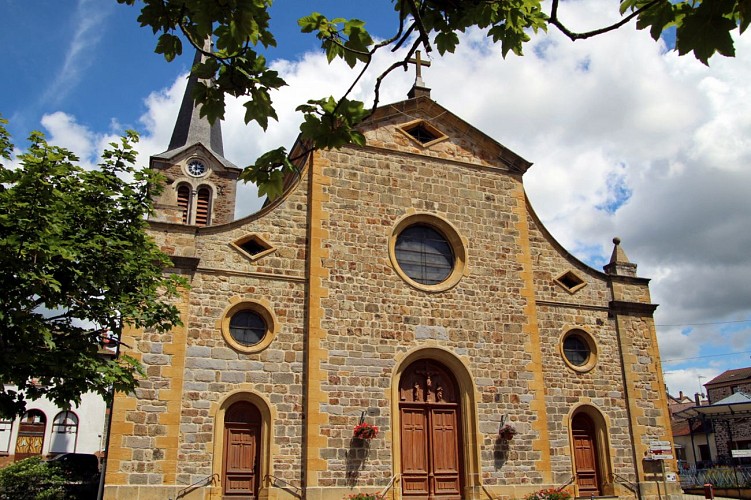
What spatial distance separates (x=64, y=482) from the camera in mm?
15633

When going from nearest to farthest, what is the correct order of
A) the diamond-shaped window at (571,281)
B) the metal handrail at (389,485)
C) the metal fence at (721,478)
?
the metal handrail at (389,485) → the diamond-shaped window at (571,281) → the metal fence at (721,478)

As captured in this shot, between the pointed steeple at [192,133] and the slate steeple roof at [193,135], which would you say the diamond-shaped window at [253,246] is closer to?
the slate steeple roof at [193,135]

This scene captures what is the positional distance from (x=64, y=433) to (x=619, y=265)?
102 feet

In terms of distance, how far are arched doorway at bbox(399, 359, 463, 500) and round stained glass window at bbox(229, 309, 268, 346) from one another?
12.6 feet

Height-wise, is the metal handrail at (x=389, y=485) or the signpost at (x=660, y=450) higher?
the signpost at (x=660, y=450)

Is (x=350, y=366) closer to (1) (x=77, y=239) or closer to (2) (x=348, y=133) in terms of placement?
(1) (x=77, y=239)

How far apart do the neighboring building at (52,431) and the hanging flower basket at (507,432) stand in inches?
1030

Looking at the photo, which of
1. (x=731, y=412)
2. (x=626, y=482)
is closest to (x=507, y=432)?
(x=626, y=482)

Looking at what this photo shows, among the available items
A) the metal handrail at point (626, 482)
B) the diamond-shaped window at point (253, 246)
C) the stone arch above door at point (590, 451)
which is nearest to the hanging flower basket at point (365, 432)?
the diamond-shaped window at point (253, 246)

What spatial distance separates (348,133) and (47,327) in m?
7.77

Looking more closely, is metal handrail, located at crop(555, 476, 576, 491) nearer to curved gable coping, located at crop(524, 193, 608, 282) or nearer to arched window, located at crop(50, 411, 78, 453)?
curved gable coping, located at crop(524, 193, 608, 282)

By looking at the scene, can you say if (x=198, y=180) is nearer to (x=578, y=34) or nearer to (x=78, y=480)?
(x=78, y=480)

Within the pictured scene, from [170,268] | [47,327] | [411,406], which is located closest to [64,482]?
[170,268]

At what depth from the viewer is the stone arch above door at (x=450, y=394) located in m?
16.0
